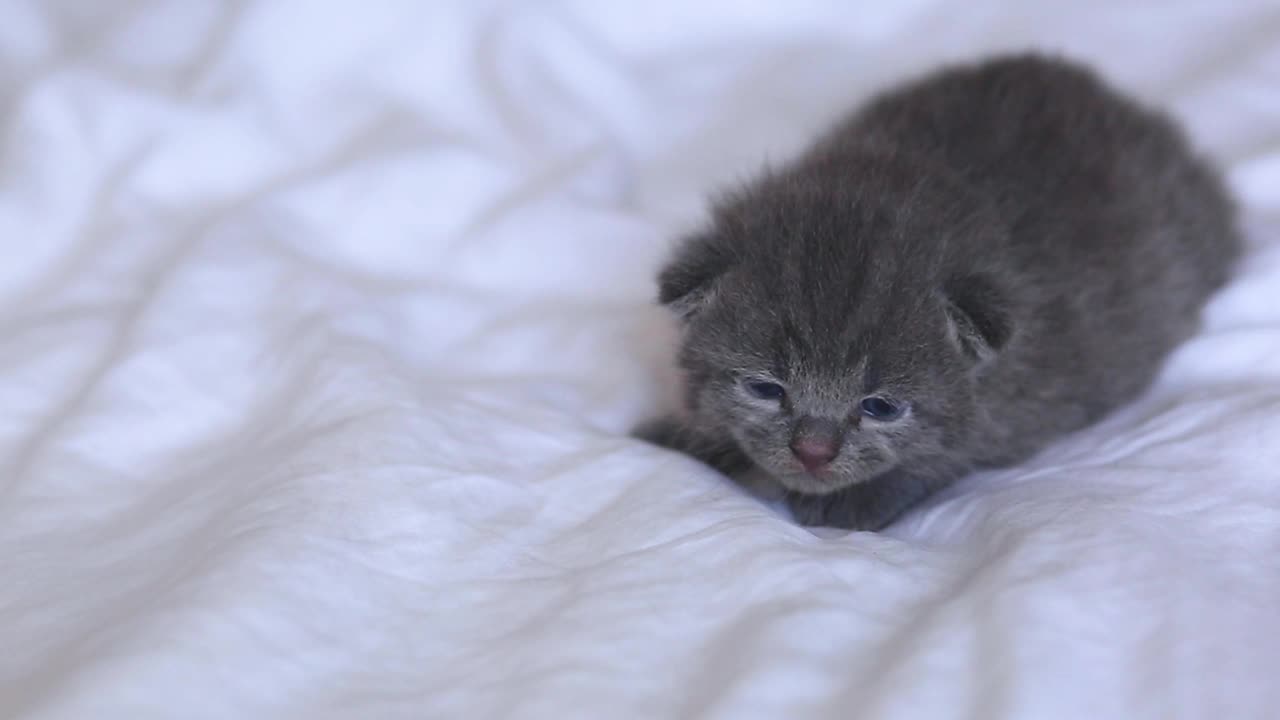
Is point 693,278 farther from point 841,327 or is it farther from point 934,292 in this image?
point 934,292

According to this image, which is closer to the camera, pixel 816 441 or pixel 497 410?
pixel 816 441

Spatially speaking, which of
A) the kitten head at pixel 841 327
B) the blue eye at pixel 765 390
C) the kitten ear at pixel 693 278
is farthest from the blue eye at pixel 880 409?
the kitten ear at pixel 693 278

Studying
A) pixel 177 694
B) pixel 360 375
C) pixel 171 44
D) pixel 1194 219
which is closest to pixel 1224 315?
pixel 1194 219

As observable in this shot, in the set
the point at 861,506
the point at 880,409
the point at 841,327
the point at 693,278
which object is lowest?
the point at 861,506

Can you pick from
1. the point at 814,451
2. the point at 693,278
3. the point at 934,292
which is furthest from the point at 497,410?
the point at 934,292


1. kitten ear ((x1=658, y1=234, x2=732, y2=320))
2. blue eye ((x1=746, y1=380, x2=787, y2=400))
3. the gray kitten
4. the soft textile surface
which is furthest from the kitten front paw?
kitten ear ((x1=658, y1=234, x2=732, y2=320))

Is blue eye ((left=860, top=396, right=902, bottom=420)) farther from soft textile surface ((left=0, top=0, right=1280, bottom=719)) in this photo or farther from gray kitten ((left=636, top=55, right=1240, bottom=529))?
soft textile surface ((left=0, top=0, right=1280, bottom=719))
